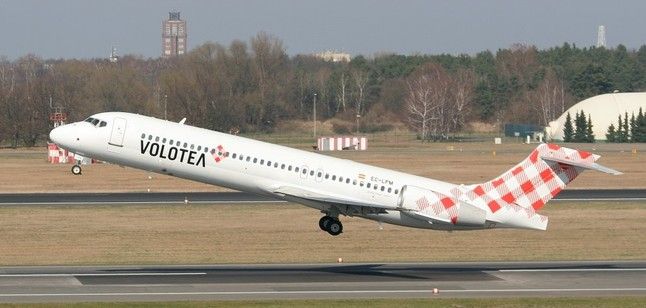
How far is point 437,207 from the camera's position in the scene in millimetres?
56812

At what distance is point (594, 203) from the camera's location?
87.0 metres

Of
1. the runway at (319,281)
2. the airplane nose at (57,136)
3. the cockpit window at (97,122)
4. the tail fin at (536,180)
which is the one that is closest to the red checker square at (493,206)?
the tail fin at (536,180)

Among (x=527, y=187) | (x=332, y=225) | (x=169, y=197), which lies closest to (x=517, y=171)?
(x=527, y=187)

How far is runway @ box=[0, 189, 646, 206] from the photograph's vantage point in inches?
3442

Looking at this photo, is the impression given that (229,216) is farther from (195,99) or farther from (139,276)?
(195,99)

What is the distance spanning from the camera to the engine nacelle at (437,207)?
56562 millimetres

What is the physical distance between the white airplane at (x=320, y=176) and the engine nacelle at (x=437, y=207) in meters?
0.05

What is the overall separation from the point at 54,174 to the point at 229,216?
40.0 m

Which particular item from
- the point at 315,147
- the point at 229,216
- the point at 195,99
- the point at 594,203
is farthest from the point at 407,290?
the point at 195,99

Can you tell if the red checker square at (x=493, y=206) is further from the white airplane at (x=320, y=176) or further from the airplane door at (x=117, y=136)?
the airplane door at (x=117, y=136)

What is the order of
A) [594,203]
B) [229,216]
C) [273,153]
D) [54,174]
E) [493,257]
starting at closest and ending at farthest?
[273,153] → [493,257] → [229,216] → [594,203] → [54,174]

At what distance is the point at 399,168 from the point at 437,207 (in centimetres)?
6749

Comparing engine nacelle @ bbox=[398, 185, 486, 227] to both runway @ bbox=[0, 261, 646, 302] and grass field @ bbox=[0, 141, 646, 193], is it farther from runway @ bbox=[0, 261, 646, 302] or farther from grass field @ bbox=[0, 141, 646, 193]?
grass field @ bbox=[0, 141, 646, 193]

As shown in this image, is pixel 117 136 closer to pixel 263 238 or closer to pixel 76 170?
pixel 263 238
